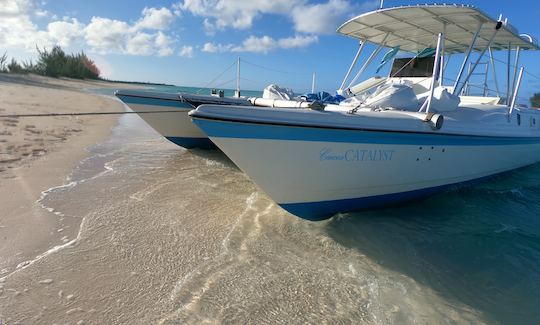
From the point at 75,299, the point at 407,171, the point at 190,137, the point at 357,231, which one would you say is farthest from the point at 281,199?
the point at 190,137

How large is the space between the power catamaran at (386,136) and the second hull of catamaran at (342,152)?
1cm

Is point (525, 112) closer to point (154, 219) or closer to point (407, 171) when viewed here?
point (407, 171)

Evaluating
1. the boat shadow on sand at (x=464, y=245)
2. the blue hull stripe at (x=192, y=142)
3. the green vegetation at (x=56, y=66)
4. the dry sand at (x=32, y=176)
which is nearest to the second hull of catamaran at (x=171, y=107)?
the blue hull stripe at (x=192, y=142)

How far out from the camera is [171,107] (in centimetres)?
768

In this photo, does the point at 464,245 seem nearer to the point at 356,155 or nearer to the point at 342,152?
the point at 356,155

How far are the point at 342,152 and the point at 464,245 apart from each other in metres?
2.02

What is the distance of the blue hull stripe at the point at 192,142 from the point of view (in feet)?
27.4

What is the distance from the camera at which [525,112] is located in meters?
7.25

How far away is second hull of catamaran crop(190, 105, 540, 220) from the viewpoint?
349 centimetres

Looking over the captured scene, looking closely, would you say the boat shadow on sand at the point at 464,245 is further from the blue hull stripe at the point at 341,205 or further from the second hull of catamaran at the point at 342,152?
the second hull of catamaran at the point at 342,152

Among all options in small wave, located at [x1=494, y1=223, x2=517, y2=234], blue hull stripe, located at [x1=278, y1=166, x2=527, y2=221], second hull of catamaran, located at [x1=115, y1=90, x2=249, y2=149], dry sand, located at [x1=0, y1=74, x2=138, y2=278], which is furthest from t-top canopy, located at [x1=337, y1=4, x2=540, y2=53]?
dry sand, located at [x1=0, y1=74, x2=138, y2=278]

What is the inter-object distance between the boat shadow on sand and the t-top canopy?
2789mm

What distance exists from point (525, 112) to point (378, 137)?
5.27 meters

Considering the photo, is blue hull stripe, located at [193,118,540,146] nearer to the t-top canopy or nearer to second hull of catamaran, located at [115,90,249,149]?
the t-top canopy
